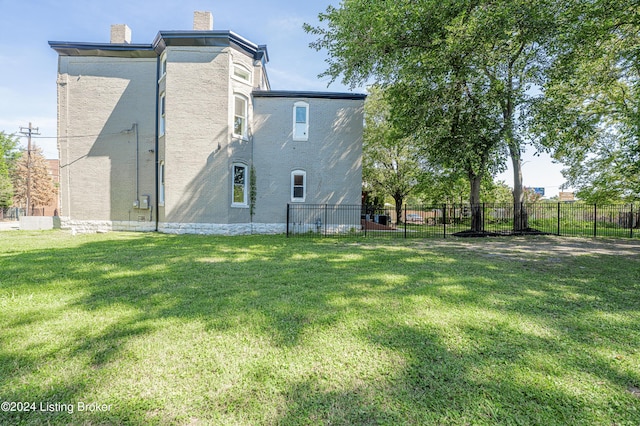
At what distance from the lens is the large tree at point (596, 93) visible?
8.48 meters

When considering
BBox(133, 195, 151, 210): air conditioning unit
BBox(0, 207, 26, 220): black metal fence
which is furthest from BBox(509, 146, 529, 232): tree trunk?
BBox(0, 207, 26, 220): black metal fence

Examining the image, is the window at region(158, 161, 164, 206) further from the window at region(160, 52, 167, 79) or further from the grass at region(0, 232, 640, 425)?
the grass at region(0, 232, 640, 425)

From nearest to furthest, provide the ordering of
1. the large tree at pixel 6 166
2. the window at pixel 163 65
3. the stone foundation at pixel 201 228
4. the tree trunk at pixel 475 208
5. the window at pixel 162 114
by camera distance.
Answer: the stone foundation at pixel 201 228, the window at pixel 163 65, the window at pixel 162 114, the tree trunk at pixel 475 208, the large tree at pixel 6 166

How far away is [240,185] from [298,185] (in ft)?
9.69

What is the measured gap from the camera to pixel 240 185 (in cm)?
1378

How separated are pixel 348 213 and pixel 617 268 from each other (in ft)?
32.5

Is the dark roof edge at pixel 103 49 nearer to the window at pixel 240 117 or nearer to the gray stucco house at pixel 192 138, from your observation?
the gray stucco house at pixel 192 138

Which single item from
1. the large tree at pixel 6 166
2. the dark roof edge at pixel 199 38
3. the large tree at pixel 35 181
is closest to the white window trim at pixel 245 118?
the dark roof edge at pixel 199 38

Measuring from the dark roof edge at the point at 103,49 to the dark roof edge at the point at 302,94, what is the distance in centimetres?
567

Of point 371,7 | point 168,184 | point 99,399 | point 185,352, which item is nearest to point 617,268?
point 185,352

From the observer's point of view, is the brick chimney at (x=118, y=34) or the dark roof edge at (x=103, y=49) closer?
the dark roof edge at (x=103, y=49)

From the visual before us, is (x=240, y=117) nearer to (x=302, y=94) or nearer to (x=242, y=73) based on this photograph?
(x=242, y=73)

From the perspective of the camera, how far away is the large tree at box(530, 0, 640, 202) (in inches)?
334

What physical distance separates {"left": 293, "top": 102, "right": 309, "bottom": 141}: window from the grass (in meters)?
10.4
